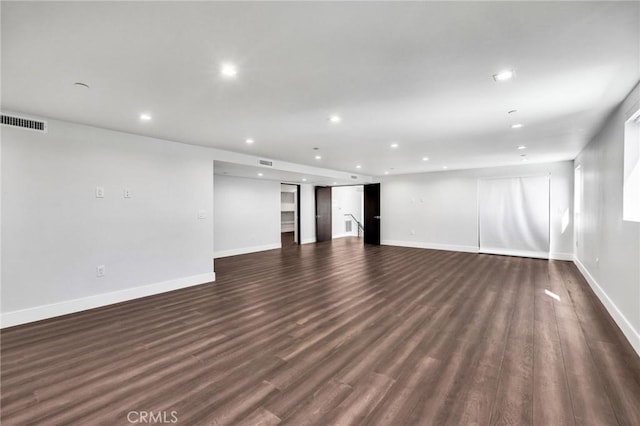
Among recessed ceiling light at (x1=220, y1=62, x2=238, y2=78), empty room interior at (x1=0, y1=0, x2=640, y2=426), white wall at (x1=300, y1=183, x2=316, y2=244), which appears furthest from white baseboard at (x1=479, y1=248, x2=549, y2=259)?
recessed ceiling light at (x1=220, y1=62, x2=238, y2=78)

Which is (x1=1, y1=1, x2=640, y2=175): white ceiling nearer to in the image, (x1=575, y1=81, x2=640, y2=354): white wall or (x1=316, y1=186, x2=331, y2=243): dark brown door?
(x1=575, y1=81, x2=640, y2=354): white wall

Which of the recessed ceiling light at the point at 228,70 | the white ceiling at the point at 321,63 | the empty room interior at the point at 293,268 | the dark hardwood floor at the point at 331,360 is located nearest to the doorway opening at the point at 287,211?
the empty room interior at the point at 293,268

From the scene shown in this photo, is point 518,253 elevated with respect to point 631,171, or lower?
lower

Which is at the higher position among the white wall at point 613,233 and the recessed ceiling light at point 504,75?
the recessed ceiling light at point 504,75

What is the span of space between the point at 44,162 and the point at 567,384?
5.80 metres

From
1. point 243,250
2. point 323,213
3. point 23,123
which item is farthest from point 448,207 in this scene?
point 23,123

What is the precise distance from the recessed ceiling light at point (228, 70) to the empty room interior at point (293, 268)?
0.09 feet

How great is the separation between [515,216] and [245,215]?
25.0 ft

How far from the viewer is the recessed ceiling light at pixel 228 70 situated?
217 cm

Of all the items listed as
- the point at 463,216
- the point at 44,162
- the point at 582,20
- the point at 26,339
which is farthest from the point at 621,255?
the point at 44,162

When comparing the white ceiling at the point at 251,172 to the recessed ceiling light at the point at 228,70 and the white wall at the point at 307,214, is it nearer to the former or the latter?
the white wall at the point at 307,214

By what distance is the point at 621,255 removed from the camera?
10.1 ft

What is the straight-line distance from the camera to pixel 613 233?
11.0ft

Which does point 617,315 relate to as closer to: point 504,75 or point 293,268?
point 504,75
